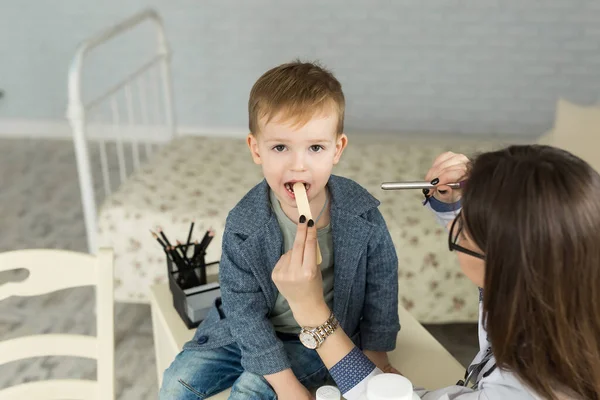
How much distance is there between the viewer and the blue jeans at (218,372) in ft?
3.70

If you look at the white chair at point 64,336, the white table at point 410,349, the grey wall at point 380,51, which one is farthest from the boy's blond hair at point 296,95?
the grey wall at point 380,51

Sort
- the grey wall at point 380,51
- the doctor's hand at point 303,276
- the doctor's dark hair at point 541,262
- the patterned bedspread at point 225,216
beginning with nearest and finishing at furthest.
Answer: the doctor's dark hair at point 541,262, the doctor's hand at point 303,276, the patterned bedspread at point 225,216, the grey wall at point 380,51

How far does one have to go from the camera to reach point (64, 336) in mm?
1174

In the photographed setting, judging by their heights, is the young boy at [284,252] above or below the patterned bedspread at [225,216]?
above

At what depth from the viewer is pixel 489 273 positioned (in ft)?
2.45

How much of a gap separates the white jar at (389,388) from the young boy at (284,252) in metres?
0.29

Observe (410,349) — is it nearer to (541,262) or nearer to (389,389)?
(389,389)

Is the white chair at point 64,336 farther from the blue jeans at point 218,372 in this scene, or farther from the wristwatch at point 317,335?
the wristwatch at point 317,335

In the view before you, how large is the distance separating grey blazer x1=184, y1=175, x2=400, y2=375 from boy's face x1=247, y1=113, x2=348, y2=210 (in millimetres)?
80

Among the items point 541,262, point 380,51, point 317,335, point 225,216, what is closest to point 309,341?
point 317,335

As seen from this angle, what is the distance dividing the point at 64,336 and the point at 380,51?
2.27 meters

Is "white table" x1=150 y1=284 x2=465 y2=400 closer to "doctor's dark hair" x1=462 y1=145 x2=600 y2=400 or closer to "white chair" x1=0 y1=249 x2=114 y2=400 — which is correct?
"white chair" x1=0 y1=249 x2=114 y2=400

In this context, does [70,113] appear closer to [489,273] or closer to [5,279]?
[5,279]

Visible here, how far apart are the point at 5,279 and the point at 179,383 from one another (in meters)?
1.52
